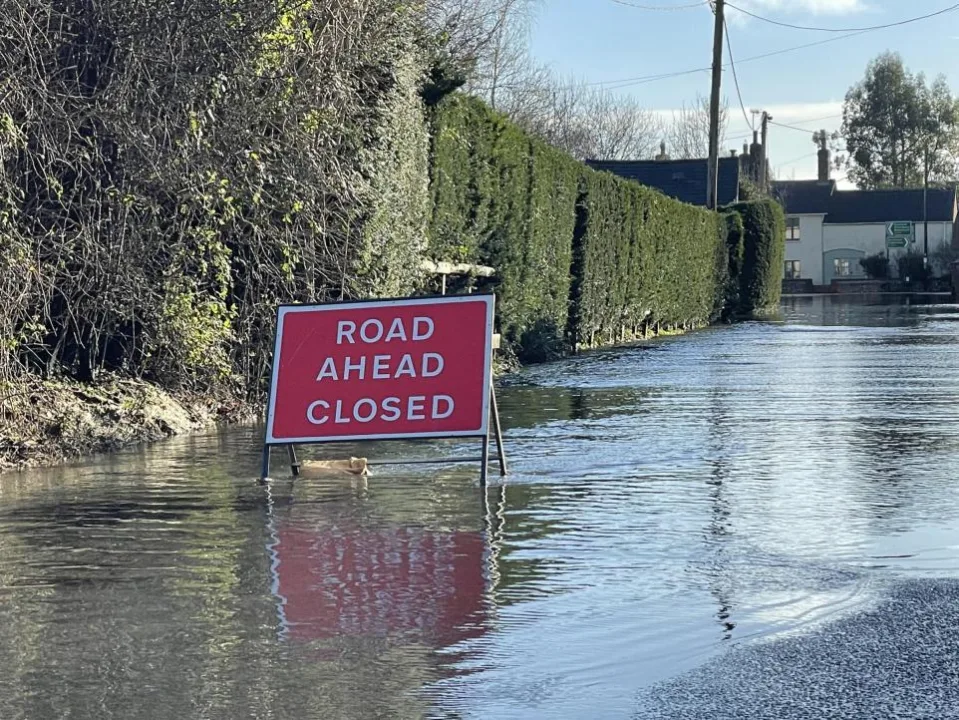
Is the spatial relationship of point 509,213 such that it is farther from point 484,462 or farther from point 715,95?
point 715,95

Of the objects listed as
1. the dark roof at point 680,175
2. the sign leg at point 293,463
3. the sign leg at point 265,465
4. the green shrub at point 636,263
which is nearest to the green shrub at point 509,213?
the green shrub at point 636,263

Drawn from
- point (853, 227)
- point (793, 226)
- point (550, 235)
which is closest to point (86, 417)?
point (550, 235)

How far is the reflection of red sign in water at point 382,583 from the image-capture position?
228 inches

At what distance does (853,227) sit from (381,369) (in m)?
103

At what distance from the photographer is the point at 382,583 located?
6.57 metres

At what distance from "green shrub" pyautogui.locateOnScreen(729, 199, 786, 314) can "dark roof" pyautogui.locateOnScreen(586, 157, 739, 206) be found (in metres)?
17.6

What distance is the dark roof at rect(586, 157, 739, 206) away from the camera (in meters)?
69.8

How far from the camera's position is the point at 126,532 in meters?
7.80

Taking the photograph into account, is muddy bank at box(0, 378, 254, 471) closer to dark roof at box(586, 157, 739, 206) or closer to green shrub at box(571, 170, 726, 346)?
green shrub at box(571, 170, 726, 346)

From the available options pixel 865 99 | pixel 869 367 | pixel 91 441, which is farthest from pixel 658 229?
pixel 865 99

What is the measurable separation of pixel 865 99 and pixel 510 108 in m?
65.7

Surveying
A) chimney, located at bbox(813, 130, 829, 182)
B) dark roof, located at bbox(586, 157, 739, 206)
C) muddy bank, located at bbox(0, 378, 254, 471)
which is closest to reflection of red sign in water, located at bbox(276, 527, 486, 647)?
muddy bank, located at bbox(0, 378, 254, 471)

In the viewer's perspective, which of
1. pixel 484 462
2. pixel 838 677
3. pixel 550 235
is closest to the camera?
pixel 838 677

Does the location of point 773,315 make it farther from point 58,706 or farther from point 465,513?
point 58,706
